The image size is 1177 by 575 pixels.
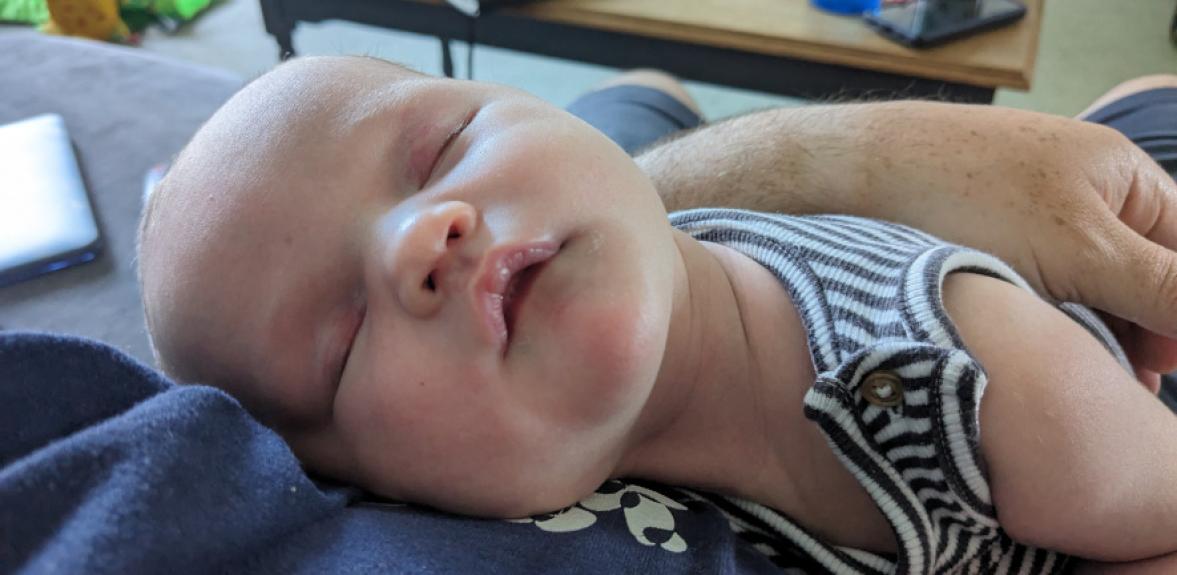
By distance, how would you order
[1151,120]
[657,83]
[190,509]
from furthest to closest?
[657,83] < [1151,120] < [190,509]

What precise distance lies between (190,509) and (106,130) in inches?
41.3

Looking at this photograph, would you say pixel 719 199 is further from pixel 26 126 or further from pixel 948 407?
pixel 26 126

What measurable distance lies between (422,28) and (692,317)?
1229mm

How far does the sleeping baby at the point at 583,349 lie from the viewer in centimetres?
54

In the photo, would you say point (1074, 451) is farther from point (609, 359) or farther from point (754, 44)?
point (754, 44)

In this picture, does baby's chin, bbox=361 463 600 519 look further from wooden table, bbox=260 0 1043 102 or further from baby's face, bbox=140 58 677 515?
wooden table, bbox=260 0 1043 102

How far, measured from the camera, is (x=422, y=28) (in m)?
1.70

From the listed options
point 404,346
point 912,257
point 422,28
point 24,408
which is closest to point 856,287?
point 912,257

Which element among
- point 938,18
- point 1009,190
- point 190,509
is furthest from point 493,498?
point 938,18

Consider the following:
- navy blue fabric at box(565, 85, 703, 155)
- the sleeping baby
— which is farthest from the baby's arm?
navy blue fabric at box(565, 85, 703, 155)

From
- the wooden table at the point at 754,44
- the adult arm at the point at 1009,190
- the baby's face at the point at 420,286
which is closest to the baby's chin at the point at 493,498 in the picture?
the baby's face at the point at 420,286

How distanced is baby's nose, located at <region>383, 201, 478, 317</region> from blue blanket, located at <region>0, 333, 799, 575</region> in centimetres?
13

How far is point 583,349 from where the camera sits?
1.76 feet

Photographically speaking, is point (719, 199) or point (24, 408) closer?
point (24, 408)
